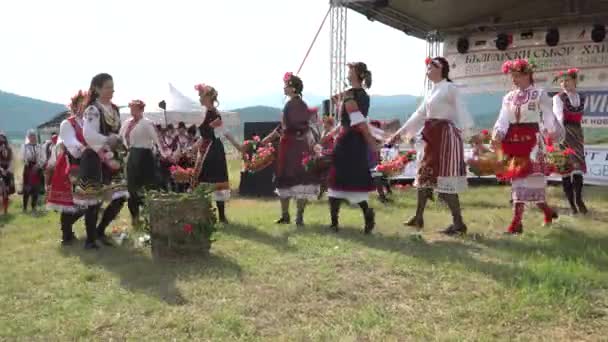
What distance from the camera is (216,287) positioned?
449cm

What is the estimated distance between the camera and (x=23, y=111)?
3752 inches

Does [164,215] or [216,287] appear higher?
[164,215]

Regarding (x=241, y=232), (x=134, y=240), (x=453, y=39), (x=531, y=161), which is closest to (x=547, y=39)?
(x=453, y=39)

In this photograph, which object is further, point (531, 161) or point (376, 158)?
point (376, 158)

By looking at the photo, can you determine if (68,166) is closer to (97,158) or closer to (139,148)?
(97,158)

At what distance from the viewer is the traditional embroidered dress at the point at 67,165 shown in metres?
6.03

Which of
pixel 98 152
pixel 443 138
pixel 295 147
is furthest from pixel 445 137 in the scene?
pixel 98 152

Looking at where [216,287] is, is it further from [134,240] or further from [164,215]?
[134,240]

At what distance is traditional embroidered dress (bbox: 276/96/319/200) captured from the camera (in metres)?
7.06

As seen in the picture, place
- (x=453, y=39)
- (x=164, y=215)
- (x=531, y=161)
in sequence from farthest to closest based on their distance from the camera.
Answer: (x=453, y=39)
(x=531, y=161)
(x=164, y=215)

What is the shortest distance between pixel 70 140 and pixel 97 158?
314 mm

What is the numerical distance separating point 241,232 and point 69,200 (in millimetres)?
1896

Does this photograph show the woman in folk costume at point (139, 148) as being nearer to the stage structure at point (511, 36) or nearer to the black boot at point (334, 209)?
the black boot at point (334, 209)

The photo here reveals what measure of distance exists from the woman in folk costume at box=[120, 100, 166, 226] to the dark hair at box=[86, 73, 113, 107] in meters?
1.00
